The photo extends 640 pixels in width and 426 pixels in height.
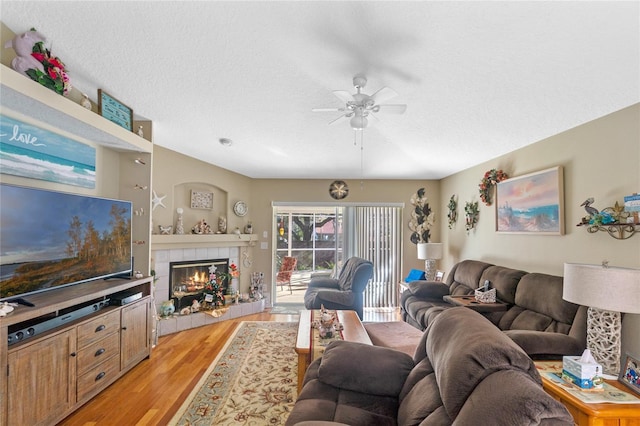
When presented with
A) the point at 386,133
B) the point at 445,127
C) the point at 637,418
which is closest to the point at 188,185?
the point at 386,133

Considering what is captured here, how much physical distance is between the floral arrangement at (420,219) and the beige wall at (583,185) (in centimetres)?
155

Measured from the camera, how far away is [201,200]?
498 centimetres

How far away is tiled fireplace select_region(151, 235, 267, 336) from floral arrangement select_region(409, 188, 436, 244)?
3.04 m

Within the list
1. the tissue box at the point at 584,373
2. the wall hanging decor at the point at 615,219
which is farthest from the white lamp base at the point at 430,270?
the tissue box at the point at 584,373

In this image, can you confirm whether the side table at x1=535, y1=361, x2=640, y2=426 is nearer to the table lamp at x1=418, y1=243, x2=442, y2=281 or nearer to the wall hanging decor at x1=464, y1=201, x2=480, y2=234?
the wall hanging decor at x1=464, y1=201, x2=480, y2=234

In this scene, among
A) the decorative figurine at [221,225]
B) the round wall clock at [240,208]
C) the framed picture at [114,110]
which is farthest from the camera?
the round wall clock at [240,208]

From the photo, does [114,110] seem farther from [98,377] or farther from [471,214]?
[471,214]

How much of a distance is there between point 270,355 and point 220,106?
8.98ft

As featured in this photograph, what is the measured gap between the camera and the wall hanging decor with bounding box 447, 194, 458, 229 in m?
4.95

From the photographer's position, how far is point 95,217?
107 inches

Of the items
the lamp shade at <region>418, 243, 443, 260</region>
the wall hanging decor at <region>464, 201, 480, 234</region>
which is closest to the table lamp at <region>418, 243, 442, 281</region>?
the lamp shade at <region>418, 243, 443, 260</region>

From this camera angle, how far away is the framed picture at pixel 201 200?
4887mm

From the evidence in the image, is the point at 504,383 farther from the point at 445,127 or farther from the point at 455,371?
the point at 445,127

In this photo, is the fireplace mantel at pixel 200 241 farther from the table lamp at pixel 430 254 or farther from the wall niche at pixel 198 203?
the table lamp at pixel 430 254
